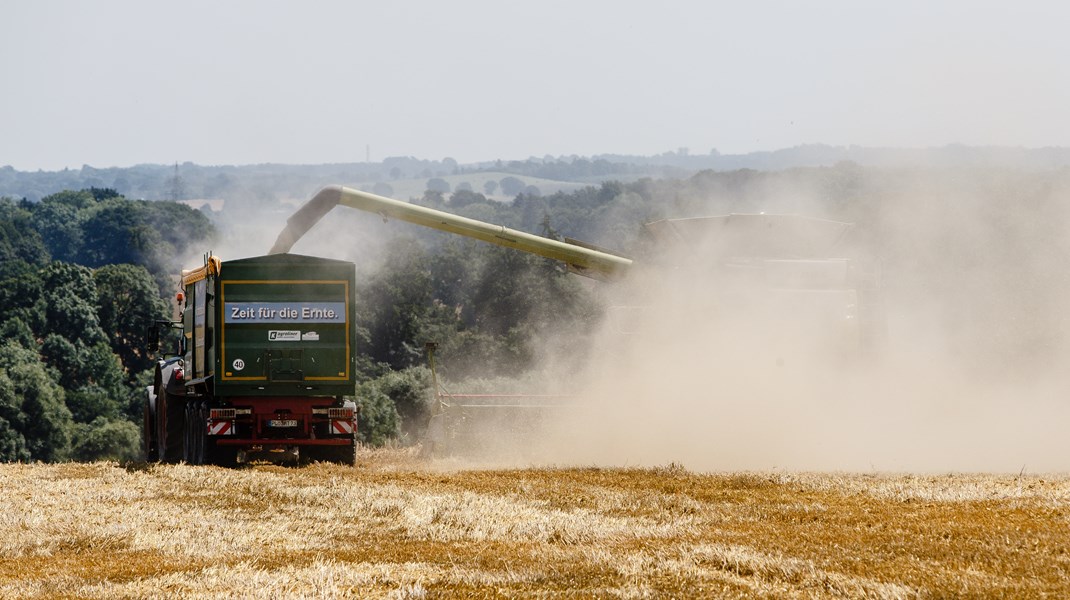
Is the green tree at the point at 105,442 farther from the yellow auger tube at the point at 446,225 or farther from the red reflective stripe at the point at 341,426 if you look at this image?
the red reflective stripe at the point at 341,426

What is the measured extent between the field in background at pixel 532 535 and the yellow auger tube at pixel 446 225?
7918 millimetres

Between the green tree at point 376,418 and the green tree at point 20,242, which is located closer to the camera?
the green tree at point 376,418

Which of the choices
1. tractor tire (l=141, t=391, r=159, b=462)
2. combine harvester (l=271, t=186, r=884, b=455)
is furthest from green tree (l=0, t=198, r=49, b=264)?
combine harvester (l=271, t=186, r=884, b=455)

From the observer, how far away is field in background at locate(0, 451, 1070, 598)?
35.8ft

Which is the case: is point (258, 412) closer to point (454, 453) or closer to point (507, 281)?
point (454, 453)

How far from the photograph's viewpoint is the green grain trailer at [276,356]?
2433 cm

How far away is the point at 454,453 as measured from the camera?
104 ft

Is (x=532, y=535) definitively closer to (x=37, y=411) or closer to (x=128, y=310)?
(x=37, y=411)

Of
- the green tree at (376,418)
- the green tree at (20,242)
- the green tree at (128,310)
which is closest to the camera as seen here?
the green tree at (376,418)

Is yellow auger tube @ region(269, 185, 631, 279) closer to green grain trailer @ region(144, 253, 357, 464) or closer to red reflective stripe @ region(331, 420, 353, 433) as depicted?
green grain trailer @ region(144, 253, 357, 464)

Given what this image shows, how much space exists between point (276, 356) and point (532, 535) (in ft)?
36.6

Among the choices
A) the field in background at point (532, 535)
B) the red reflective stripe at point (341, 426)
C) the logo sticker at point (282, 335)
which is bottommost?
the red reflective stripe at point (341, 426)

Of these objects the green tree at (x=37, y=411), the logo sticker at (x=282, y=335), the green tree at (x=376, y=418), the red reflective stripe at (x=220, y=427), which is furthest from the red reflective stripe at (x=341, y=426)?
the green tree at (x=37, y=411)

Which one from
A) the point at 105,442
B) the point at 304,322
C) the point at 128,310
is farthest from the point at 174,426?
the point at 128,310
